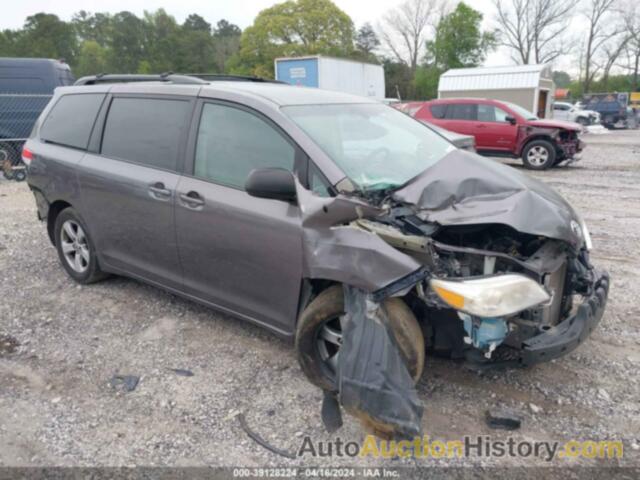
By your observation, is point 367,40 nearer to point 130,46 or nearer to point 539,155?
point 130,46

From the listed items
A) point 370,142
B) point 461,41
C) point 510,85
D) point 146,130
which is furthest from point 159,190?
point 461,41

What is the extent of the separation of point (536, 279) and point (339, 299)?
1018mm

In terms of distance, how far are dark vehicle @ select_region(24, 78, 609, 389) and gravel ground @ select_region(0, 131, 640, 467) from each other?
0.34m

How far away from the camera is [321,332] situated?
2908 mm

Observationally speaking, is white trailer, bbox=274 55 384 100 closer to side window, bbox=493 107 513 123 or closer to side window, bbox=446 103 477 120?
side window, bbox=446 103 477 120

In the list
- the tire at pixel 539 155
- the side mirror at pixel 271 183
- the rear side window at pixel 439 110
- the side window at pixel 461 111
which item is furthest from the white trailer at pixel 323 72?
the side mirror at pixel 271 183

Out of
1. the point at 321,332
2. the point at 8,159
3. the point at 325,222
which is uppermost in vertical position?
the point at 325,222

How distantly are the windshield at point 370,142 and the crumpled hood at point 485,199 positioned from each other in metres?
0.20

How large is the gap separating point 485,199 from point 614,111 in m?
30.5

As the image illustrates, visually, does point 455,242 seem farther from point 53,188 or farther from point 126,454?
point 53,188

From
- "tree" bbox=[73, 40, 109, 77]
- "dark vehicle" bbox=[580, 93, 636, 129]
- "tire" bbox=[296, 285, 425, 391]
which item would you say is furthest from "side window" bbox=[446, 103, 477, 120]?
"tree" bbox=[73, 40, 109, 77]

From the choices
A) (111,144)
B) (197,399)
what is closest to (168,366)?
(197,399)

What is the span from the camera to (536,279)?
246cm

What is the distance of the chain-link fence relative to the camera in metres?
10.8
